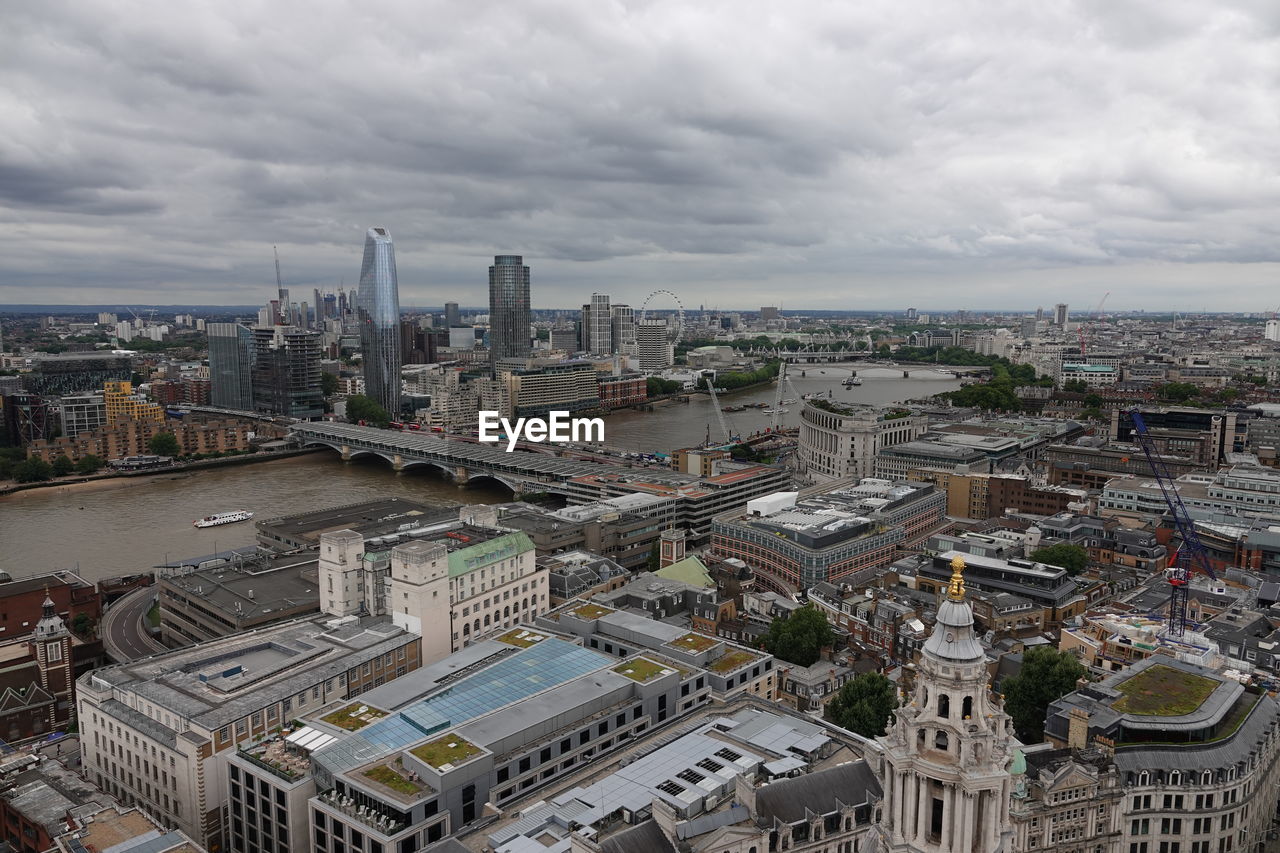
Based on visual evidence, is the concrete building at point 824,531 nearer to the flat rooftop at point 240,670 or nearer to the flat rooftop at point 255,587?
the flat rooftop at point 240,670

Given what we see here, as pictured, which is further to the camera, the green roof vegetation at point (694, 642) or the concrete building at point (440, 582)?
the concrete building at point (440, 582)

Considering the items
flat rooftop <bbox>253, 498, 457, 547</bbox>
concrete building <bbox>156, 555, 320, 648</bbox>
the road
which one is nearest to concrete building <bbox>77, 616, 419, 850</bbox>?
concrete building <bbox>156, 555, 320, 648</bbox>

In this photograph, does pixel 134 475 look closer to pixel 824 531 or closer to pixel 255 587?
pixel 255 587

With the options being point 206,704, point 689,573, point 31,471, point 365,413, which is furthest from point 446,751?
point 365,413

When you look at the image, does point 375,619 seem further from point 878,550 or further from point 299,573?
point 878,550

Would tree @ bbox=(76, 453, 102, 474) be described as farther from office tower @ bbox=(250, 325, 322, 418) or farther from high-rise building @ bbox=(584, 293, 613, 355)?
high-rise building @ bbox=(584, 293, 613, 355)

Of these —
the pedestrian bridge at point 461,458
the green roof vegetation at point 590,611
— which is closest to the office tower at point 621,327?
the pedestrian bridge at point 461,458
